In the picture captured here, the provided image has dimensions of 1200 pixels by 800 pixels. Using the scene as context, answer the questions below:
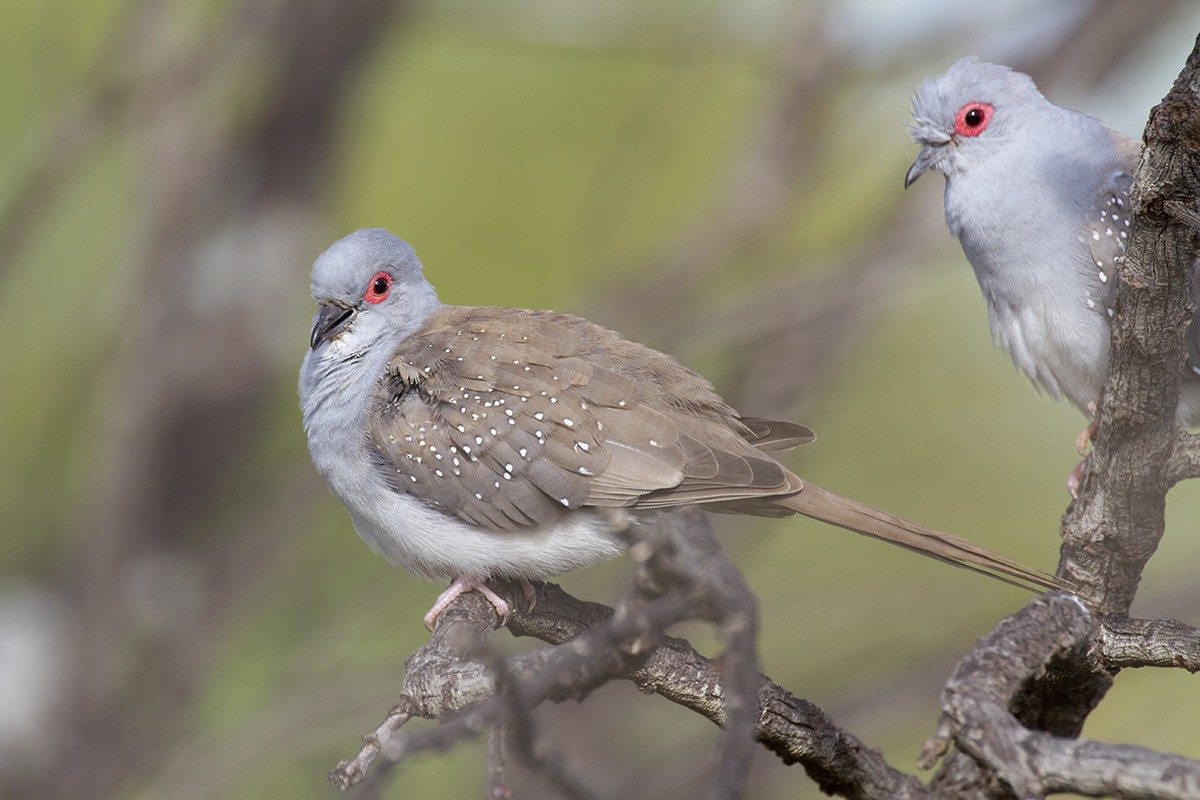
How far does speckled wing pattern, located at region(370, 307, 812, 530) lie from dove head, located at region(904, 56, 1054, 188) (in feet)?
3.79

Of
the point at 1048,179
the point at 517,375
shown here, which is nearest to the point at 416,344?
the point at 517,375

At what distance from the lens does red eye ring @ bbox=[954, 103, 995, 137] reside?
13.8 ft

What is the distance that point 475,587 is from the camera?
3938 millimetres

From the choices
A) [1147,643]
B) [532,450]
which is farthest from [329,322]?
[1147,643]

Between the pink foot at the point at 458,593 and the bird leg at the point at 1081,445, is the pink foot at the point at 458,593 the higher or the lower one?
the lower one

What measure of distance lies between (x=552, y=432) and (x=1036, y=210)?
1.63m

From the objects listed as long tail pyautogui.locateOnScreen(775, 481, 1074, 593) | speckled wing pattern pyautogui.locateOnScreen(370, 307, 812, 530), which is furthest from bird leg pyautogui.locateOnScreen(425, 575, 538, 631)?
long tail pyautogui.locateOnScreen(775, 481, 1074, 593)

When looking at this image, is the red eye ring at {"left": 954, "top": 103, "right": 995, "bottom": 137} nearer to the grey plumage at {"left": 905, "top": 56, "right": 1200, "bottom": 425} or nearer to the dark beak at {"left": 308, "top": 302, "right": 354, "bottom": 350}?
the grey plumage at {"left": 905, "top": 56, "right": 1200, "bottom": 425}

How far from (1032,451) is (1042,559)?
0.64m

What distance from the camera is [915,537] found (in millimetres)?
3523

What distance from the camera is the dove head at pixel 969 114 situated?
4.19 m

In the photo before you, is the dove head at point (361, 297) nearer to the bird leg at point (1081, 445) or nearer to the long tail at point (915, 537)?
the long tail at point (915, 537)

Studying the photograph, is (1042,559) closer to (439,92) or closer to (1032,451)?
(1032,451)

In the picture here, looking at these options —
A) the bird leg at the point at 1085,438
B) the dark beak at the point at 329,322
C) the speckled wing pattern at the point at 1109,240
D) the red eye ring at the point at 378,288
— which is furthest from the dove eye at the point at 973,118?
the dark beak at the point at 329,322
